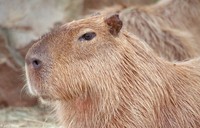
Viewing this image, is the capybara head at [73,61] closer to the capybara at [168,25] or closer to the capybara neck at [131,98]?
the capybara neck at [131,98]

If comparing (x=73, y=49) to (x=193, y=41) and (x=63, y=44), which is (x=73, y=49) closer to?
(x=63, y=44)

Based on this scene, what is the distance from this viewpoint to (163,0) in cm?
641

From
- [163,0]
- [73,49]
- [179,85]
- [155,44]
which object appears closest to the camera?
[73,49]

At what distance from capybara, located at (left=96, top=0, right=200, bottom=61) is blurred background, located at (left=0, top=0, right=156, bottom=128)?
506 millimetres

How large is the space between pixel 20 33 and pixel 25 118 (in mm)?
881

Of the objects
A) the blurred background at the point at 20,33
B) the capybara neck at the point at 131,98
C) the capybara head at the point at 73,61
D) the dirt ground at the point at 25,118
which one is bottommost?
the capybara neck at the point at 131,98

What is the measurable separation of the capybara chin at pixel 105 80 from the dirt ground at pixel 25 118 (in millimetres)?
1574

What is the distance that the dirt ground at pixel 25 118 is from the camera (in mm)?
5797

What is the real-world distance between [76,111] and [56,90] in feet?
0.61

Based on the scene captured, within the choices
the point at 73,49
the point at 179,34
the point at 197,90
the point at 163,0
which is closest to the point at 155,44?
the point at 179,34

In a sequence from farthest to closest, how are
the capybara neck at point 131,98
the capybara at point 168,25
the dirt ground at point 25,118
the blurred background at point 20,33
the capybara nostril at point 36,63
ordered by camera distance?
the blurred background at point 20,33
the dirt ground at point 25,118
the capybara at point 168,25
the capybara neck at point 131,98
the capybara nostril at point 36,63

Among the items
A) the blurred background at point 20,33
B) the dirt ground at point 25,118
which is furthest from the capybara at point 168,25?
the dirt ground at point 25,118

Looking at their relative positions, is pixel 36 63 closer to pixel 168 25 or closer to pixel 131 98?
pixel 131 98

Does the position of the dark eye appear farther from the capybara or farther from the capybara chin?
the capybara
